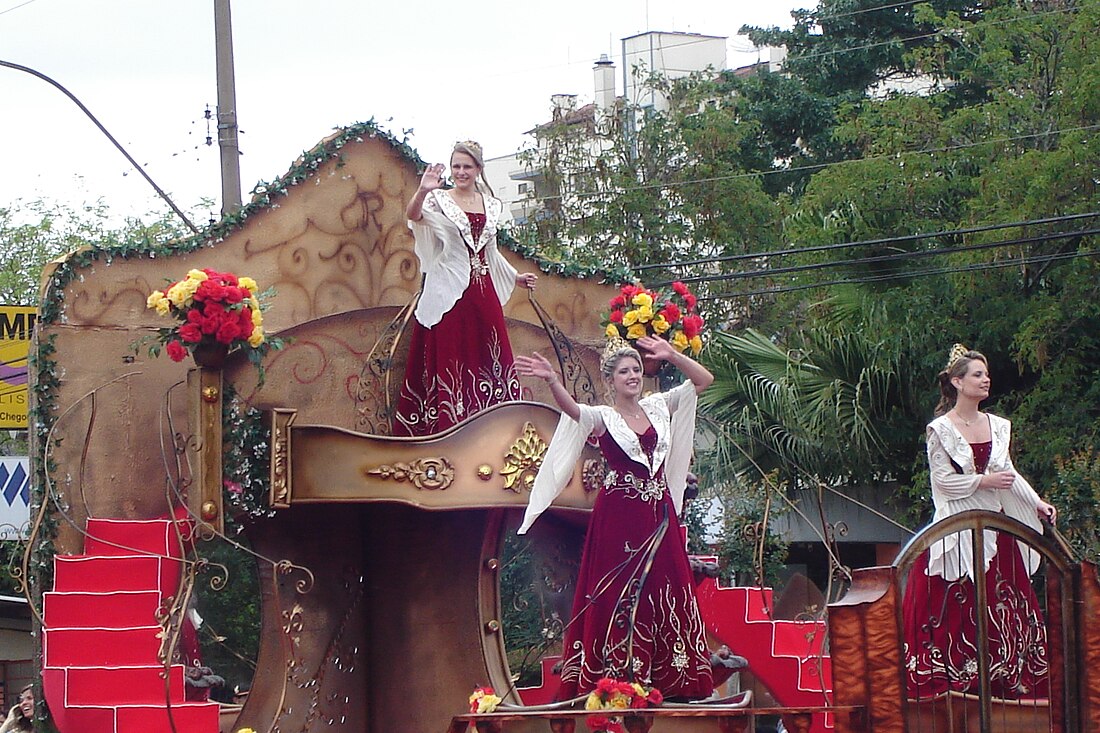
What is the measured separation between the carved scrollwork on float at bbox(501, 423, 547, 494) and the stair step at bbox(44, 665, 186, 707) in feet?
6.93

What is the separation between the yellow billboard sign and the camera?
21.1m

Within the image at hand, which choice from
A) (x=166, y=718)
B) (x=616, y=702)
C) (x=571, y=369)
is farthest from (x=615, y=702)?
(x=571, y=369)

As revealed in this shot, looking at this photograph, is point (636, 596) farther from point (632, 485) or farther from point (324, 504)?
point (324, 504)

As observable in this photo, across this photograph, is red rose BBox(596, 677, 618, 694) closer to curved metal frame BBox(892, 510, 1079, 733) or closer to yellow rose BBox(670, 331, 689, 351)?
curved metal frame BBox(892, 510, 1079, 733)

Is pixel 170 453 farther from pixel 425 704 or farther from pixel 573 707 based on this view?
pixel 573 707

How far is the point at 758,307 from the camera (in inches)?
965

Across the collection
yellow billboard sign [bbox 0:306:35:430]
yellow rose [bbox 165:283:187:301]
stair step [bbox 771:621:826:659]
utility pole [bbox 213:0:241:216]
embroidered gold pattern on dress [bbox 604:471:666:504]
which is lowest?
stair step [bbox 771:621:826:659]

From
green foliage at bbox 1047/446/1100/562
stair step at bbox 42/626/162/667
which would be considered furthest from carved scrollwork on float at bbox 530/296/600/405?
green foliage at bbox 1047/446/1100/562

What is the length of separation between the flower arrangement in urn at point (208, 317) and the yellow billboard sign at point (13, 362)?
471 inches

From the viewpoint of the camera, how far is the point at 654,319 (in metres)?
11.0

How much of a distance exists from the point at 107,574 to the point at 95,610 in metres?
0.28

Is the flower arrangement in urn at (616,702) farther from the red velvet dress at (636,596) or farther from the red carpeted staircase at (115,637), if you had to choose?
the red carpeted staircase at (115,637)

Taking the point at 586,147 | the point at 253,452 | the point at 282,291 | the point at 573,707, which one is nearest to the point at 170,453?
the point at 253,452

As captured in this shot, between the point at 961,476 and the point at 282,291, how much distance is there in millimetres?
4425
